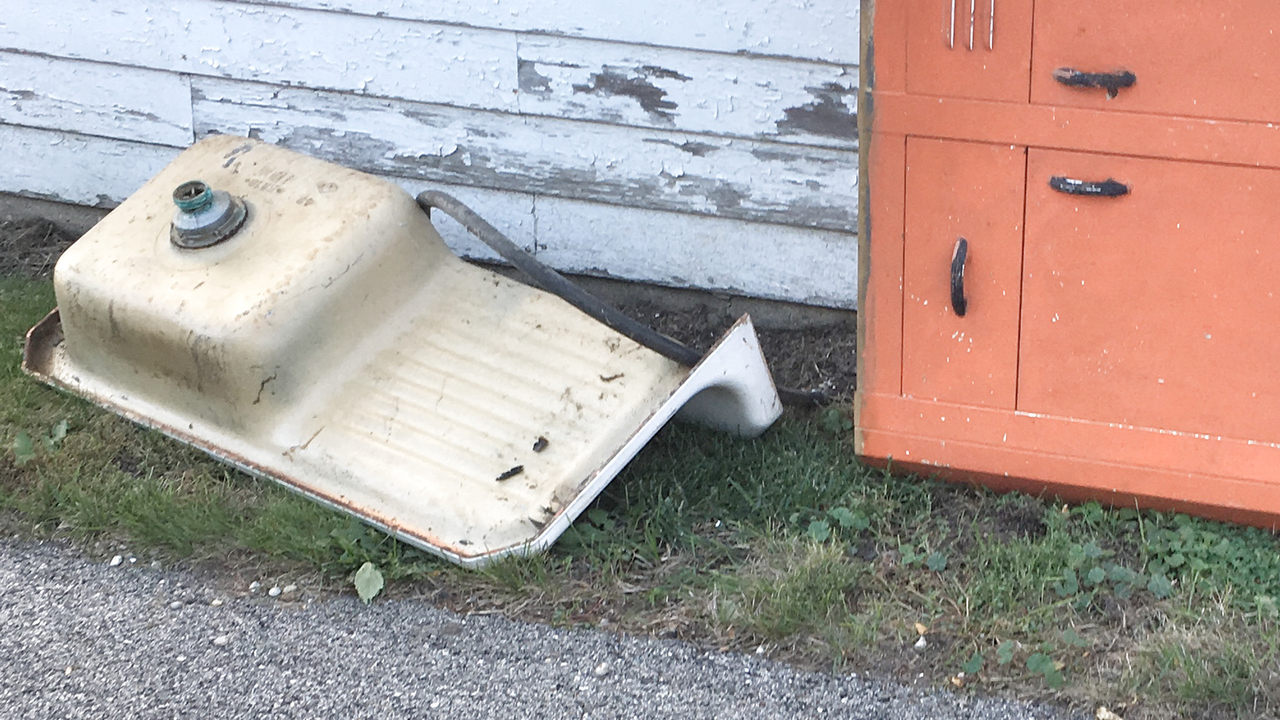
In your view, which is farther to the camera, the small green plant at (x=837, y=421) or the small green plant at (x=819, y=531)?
the small green plant at (x=837, y=421)

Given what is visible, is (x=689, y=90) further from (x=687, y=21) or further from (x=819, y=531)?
(x=819, y=531)

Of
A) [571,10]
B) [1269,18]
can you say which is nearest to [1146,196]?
[1269,18]

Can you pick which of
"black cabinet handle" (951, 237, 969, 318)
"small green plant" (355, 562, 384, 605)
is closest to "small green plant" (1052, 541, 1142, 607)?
"black cabinet handle" (951, 237, 969, 318)

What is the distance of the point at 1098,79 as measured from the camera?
238 cm

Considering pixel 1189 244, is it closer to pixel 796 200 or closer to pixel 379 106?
pixel 796 200

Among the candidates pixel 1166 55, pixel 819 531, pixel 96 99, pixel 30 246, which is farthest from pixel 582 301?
pixel 30 246

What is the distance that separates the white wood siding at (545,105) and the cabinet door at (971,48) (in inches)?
29.2

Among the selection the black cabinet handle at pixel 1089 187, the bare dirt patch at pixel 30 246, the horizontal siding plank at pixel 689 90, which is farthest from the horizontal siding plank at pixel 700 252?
the bare dirt patch at pixel 30 246

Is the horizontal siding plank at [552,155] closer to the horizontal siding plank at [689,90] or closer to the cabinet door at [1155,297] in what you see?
the horizontal siding plank at [689,90]

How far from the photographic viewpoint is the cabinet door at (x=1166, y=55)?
2.30 m

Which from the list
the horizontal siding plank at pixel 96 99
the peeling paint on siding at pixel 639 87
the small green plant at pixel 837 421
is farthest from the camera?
the horizontal siding plank at pixel 96 99

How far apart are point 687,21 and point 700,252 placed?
64 centimetres

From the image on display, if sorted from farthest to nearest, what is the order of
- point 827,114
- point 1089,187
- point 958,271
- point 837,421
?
point 827,114
point 837,421
point 958,271
point 1089,187

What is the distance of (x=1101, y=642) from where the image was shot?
250 centimetres
